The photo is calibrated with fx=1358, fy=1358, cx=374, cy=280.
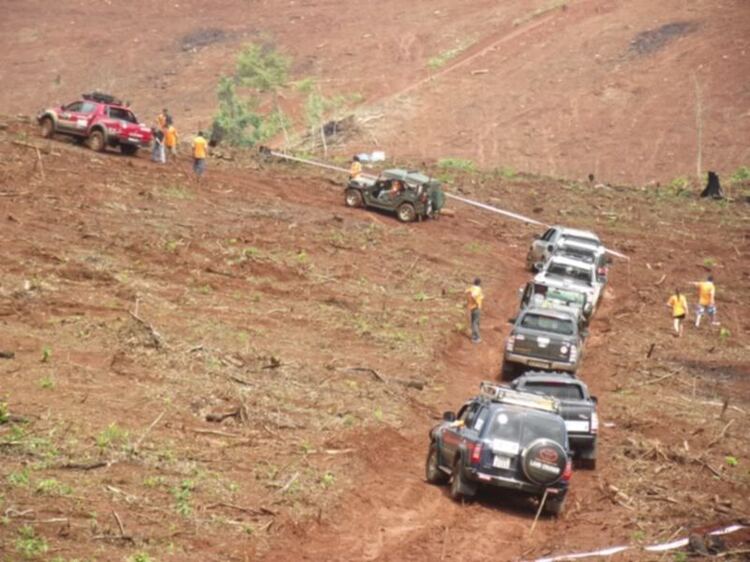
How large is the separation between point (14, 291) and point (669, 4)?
63556 millimetres

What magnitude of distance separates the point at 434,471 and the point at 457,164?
A: 135 feet

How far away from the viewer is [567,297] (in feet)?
103

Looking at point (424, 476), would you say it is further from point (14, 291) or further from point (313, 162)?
point (313, 162)

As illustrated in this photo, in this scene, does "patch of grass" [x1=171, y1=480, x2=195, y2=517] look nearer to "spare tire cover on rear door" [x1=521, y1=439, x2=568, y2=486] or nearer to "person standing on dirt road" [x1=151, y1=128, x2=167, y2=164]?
"spare tire cover on rear door" [x1=521, y1=439, x2=568, y2=486]

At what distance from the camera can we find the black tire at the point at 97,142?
41016 millimetres

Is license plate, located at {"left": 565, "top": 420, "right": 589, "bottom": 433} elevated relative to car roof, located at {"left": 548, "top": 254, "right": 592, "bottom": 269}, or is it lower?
elevated

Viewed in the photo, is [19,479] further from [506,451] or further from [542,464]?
[542,464]

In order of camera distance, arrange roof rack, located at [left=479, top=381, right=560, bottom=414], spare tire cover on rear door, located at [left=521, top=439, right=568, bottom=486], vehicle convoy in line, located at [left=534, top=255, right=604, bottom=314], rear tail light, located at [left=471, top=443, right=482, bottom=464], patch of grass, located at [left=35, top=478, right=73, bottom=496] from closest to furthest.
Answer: patch of grass, located at [left=35, top=478, right=73, bottom=496] → spare tire cover on rear door, located at [left=521, top=439, right=568, bottom=486] → rear tail light, located at [left=471, top=443, right=482, bottom=464] → roof rack, located at [left=479, top=381, right=560, bottom=414] → vehicle convoy in line, located at [left=534, top=255, right=604, bottom=314]

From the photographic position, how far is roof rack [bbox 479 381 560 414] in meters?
18.9

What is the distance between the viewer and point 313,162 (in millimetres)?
54031

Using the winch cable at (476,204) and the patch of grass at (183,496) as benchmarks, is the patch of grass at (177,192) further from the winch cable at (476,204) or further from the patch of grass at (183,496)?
the patch of grass at (183,496)

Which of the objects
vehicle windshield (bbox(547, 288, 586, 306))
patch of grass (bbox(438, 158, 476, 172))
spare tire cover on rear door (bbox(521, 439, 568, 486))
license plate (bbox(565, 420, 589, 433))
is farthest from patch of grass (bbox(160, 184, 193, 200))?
spare tire cover on rear door (bbox(521, 439, 568, 486))

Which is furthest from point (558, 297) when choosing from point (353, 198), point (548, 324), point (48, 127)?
point (48, 127)

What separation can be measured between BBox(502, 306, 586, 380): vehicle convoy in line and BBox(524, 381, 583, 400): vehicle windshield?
408 centimetres
